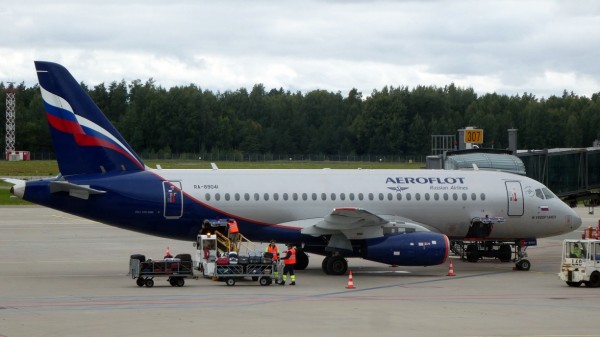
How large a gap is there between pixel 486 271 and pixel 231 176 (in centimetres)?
968

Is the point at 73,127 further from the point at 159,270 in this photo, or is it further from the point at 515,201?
the point at 515,201

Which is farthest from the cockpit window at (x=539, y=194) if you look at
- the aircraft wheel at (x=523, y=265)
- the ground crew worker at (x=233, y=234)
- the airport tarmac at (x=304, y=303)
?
the ground crew worker at (x=233, y=234)

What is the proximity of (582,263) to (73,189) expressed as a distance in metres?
16.0

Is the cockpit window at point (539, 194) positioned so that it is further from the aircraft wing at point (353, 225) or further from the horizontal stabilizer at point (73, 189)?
the horizontal stabilizer at point (73, 189)

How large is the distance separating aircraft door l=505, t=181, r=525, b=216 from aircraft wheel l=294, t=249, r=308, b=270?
25.5ft

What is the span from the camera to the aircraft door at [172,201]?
33.8 m

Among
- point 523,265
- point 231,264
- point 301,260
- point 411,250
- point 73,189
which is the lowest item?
point 523,265

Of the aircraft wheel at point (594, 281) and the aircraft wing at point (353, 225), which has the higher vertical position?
the aircraft wing at point (353, 225)

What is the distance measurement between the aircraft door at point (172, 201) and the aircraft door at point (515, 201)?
481 inches

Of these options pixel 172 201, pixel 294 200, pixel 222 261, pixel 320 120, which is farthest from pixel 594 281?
pixel 320 120

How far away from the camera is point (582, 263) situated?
30.8 metres

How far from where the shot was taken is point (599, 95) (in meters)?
152

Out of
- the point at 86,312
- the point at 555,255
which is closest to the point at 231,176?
the point at 86,312

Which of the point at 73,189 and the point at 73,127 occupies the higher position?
the point at 73,127
